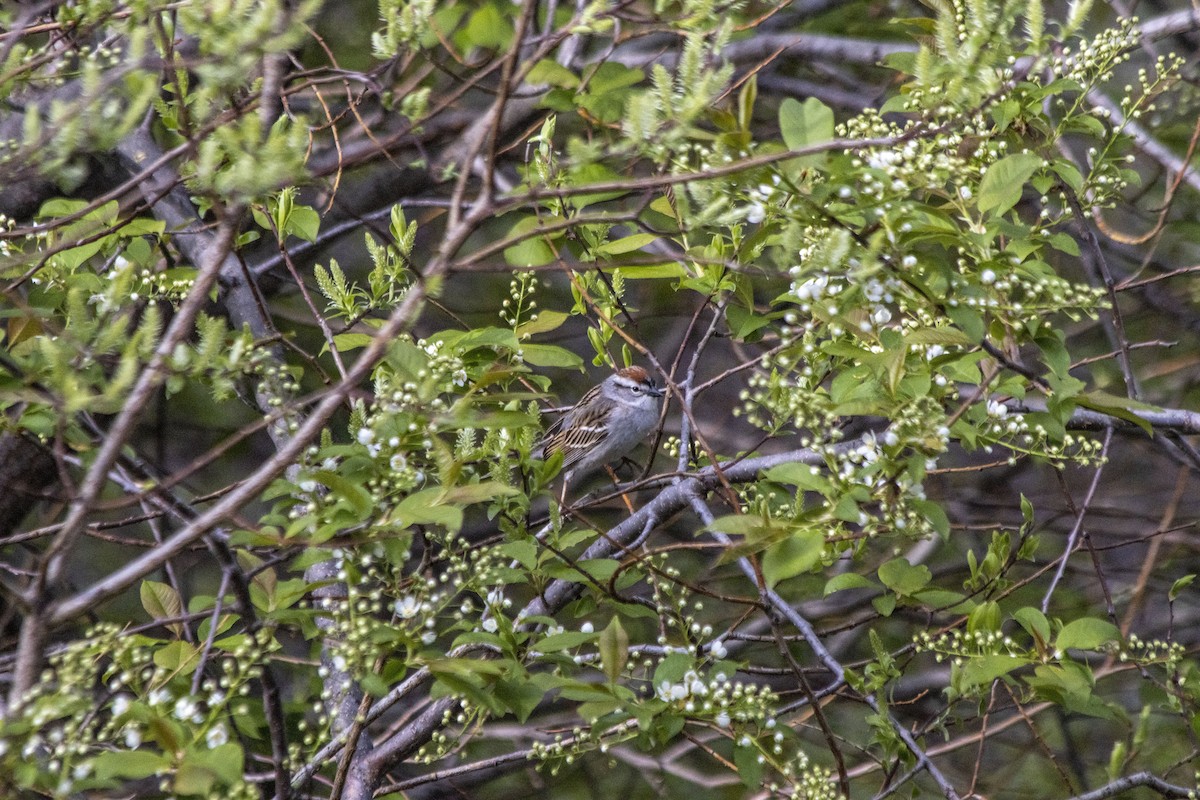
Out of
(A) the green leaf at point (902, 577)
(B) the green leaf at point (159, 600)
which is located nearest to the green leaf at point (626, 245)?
(A) the green leaf at point (902, 577)

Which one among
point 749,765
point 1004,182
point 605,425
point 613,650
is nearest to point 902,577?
point 749,765

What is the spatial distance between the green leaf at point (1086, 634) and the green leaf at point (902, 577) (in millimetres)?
337

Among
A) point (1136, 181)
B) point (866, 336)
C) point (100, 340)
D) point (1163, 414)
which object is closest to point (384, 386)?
point (100, 340)

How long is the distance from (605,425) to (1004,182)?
4435mm

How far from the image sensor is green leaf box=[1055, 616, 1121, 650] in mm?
2619

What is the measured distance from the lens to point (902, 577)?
2842 mm

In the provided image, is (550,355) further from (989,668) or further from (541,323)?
(989,668)

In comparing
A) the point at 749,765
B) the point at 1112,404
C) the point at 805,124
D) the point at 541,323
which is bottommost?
the point at 749,765

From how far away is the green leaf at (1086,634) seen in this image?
2619 millimetres

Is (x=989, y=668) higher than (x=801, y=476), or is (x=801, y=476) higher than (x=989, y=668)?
(x=801, y=476)

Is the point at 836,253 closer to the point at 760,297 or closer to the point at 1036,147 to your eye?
the point at 1036,147

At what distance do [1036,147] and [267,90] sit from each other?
2.05 metres

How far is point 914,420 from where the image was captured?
2.37 meters

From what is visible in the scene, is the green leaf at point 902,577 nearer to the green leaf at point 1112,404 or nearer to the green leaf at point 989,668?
the green leaf at point 989,668
